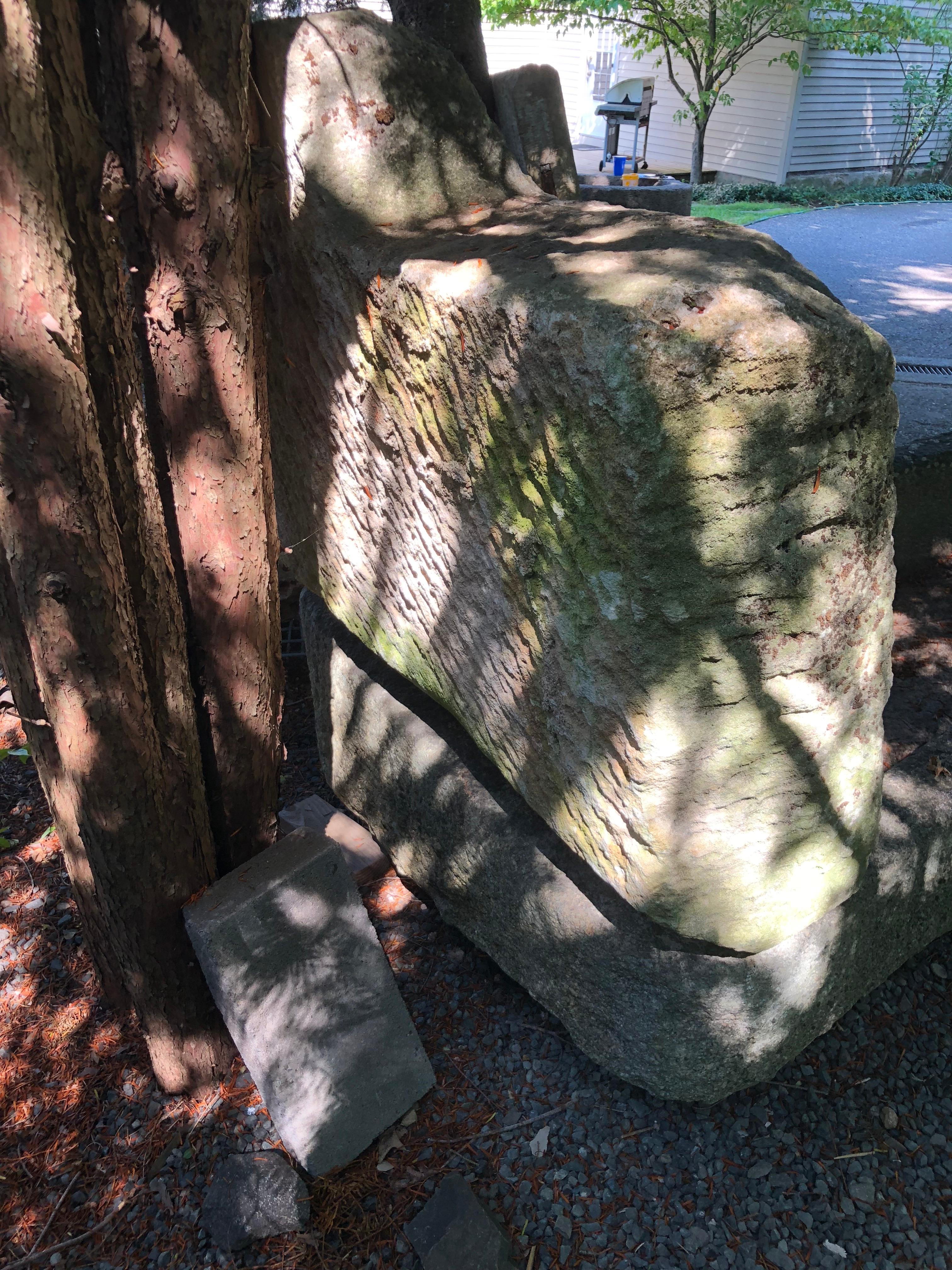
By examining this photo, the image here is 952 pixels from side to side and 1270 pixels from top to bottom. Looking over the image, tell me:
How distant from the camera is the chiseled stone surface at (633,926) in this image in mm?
1978

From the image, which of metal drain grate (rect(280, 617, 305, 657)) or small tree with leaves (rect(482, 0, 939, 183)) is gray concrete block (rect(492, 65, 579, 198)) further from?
small tree with leaves (rect(482, 0, 939, 183))

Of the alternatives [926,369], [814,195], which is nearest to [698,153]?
[814,195]

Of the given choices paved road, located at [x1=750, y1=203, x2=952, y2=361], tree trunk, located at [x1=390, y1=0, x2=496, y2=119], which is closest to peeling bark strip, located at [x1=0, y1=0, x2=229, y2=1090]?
tree trunk, located at [x1=390, y1=0, x2=496, y2=119]

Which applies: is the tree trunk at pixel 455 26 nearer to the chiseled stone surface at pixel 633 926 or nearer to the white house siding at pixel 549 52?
the chiseled stone surface at pixel 633 926

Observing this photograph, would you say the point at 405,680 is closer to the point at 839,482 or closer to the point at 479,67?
the point at 839,482

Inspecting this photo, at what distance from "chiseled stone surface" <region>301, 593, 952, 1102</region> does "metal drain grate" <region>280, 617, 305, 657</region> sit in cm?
146

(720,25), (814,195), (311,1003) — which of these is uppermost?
(720,25)

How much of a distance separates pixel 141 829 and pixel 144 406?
990mm

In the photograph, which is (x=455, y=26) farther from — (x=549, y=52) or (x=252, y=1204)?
(x=549, y=52)

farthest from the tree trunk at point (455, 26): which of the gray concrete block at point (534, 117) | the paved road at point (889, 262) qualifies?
the paved road at point (889, 262)

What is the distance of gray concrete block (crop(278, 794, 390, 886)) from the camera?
3.03m

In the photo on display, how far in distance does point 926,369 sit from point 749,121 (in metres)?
12.5

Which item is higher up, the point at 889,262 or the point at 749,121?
the point at 749,121

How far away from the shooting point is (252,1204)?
2.08m
